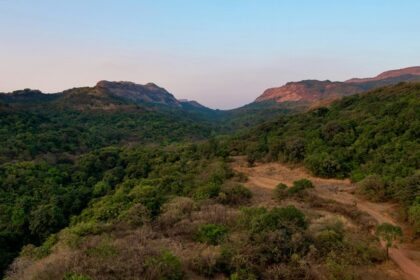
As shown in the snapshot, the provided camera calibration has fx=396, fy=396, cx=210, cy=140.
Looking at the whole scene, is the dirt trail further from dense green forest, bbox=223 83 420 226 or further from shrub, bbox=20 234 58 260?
shrub, bbox=20 234 58 260

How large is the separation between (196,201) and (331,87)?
117521mm

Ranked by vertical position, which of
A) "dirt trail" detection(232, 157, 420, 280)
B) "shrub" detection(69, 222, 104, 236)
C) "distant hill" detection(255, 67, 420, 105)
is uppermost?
"distant hill" detection(255, 67, 420, 105)

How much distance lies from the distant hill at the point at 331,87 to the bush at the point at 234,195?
317 ft

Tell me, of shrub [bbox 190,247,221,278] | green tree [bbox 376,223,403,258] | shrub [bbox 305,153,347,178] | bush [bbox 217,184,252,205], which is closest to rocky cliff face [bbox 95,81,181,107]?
shrub [bbox 305,153,347,178]

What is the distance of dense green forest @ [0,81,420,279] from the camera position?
9.95 metres

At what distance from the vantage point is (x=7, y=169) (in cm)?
2548

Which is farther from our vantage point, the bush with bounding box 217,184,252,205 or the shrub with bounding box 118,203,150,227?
the bush with bounding box 217,184,252,205

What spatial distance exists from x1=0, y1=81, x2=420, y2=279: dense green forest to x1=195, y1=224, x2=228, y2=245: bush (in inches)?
1.7

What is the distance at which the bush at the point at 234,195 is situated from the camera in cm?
1752

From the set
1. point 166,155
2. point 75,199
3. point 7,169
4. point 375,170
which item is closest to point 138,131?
point 166,155

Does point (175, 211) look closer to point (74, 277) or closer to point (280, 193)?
point (280, 193)

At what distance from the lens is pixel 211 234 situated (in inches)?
467

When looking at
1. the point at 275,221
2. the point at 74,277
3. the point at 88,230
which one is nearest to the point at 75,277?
the point at 74,277

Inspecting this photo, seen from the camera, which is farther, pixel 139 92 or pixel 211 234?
pixel 139 92
